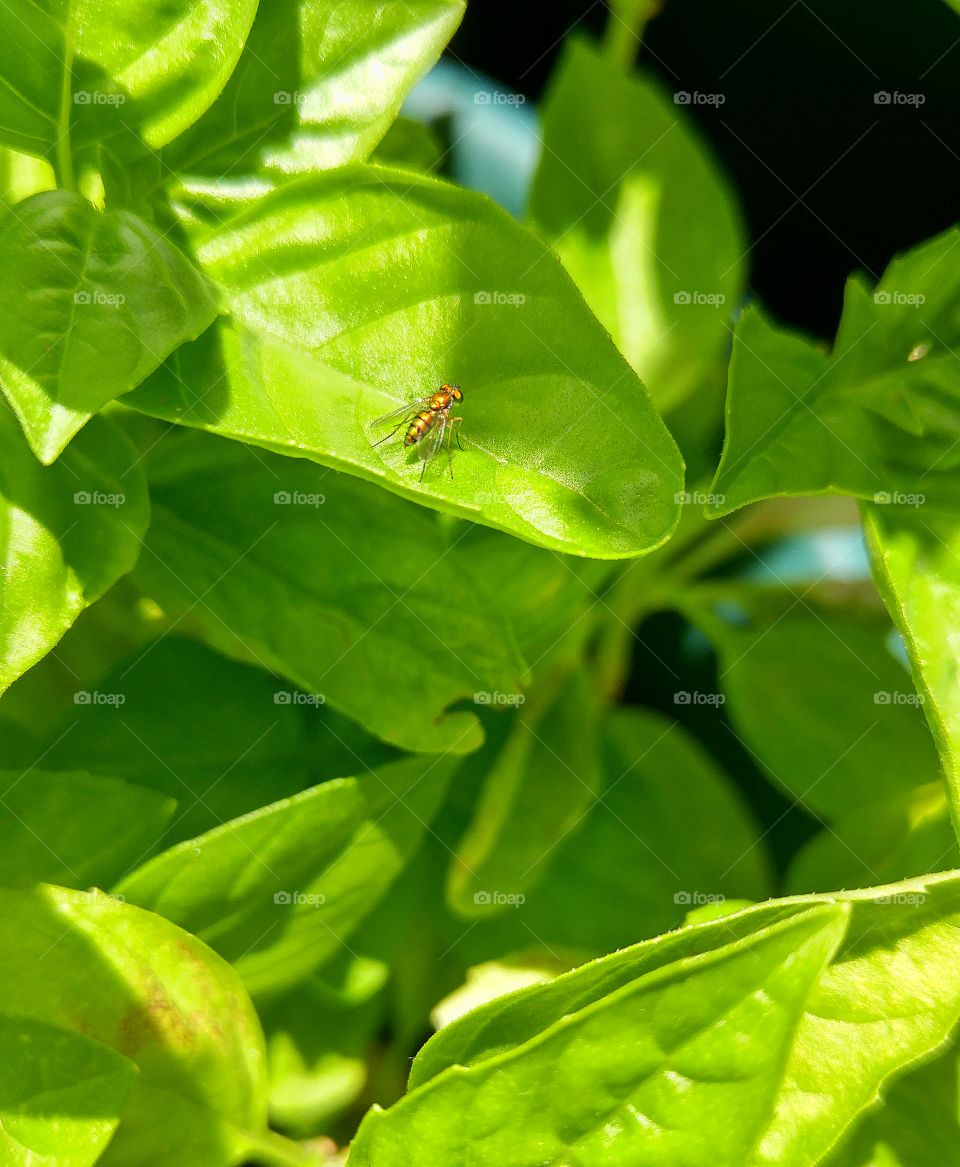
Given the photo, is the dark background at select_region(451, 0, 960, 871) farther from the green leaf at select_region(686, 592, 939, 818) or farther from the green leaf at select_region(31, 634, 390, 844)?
the green leaf at select_region(31, 634, 390, 844)

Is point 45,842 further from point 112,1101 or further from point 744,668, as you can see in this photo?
point 744,668

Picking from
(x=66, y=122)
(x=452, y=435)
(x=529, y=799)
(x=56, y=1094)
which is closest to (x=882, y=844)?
(x=529, y=799)

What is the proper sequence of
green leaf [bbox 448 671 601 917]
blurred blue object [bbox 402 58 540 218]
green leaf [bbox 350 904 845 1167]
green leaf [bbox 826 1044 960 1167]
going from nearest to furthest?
green leaf [bbox 350 904 845 1167], green leaf [bbox 826 1044 960 1167], green leaf [bbox 448 671 601 917], blurred blue object [bbox 402 58 540 218]

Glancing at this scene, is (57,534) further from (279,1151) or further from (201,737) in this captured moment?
(279,1151)

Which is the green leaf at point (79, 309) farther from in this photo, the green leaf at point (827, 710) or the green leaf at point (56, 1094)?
the green leaf at point (827, 710)

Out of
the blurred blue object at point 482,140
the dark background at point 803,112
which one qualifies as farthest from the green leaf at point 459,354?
the dark background at point 803,112

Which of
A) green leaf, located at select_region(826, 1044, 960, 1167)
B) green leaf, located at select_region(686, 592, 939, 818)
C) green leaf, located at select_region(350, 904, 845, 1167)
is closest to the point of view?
green leaf, located at select_region(350, 904, 845, 1167)

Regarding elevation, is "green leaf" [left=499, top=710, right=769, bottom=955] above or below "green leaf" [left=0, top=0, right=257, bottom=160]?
below

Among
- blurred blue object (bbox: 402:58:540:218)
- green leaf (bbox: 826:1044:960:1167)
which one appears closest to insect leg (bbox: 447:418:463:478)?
green leaf (bbox: 826:1044:960:1167)
